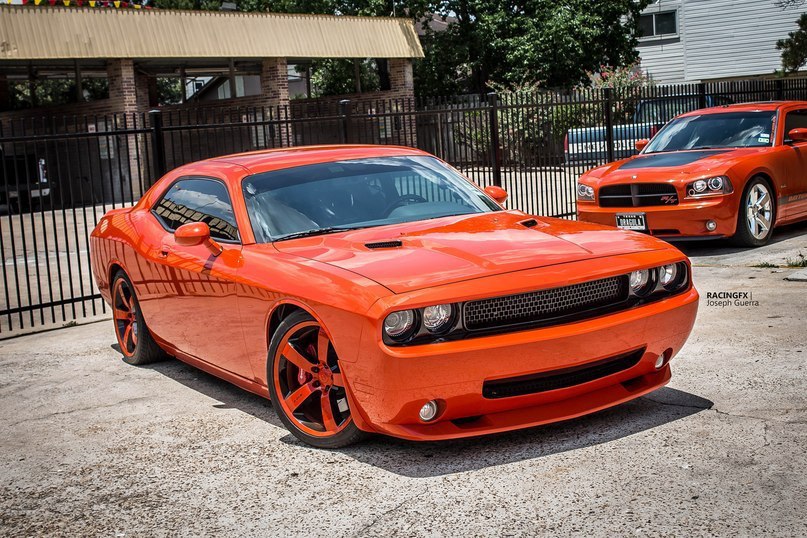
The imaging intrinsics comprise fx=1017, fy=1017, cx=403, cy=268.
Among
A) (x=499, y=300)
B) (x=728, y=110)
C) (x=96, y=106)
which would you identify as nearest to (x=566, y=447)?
(x=499, y=300)

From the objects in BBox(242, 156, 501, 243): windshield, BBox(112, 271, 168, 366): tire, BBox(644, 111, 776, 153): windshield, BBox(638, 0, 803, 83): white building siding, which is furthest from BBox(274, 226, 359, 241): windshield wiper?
BBox(638, 0, 803, 83): white building siding

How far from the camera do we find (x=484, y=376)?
4457 millimetres

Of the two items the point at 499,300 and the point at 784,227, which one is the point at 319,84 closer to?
the point at 784,227

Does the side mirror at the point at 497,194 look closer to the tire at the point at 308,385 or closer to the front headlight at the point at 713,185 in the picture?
the tire at the point at 308,385

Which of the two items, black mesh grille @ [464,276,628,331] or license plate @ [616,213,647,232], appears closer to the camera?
black mesh grille @ [464,276,628,331]

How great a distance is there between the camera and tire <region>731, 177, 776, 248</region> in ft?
36.0

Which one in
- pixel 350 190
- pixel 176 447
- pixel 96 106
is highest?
pixel 96 106

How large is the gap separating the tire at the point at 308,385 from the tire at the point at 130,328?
91.6 inches

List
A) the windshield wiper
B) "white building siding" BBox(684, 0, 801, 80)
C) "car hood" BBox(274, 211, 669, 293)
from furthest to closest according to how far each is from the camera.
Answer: "white building siding" BBox(684, 0, 801, 80), the windshield wiper, "car hood" BBox(274, 211, 669, 293)

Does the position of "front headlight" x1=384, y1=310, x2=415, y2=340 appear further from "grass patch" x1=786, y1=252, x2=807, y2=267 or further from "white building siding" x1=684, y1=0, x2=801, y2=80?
"white building siding" x1=684, y1=0, x2=801, y2=80

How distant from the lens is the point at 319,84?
45062 mm

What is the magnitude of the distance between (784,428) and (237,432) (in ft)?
9.16

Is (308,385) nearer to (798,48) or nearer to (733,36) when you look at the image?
(798,48)

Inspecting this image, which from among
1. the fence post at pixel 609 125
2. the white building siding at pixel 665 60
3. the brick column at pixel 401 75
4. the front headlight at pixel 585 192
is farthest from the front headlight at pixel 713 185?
the white building siding at pixel 665 60
